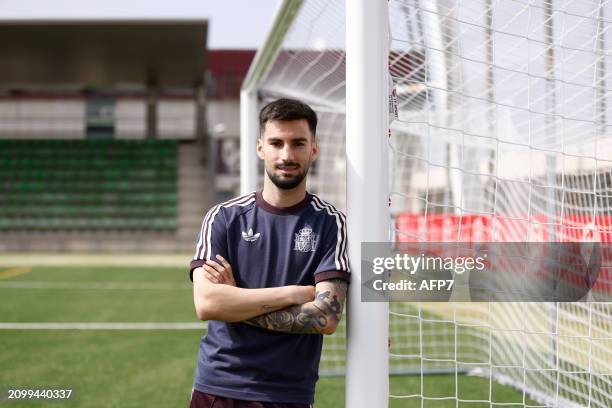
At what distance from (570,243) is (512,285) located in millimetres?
566

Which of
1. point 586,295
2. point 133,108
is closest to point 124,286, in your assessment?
point 586,295

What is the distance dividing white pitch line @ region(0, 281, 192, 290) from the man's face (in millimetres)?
7475

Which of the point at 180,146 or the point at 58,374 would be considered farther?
the point at 180,146

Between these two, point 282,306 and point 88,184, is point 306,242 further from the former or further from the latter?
point 88,184

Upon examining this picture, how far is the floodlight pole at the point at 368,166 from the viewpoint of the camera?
1537mm

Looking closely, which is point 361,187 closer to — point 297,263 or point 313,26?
point 297,263

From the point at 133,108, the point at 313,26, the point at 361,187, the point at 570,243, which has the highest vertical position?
the point at 133,108

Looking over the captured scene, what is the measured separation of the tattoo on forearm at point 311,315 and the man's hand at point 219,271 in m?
0.13

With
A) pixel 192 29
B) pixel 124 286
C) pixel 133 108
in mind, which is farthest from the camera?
pixel 133 108

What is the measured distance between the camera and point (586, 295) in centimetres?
279

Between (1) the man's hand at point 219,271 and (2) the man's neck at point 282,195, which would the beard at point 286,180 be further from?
(1) the man's hand at point 219,271

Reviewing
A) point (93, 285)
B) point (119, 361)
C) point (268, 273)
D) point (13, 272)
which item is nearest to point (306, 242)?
point (268, 273)

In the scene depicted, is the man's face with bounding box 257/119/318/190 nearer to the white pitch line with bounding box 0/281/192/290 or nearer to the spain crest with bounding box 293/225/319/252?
the spain crest with bounding box 293/225/319/252

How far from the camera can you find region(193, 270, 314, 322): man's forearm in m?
1.53
